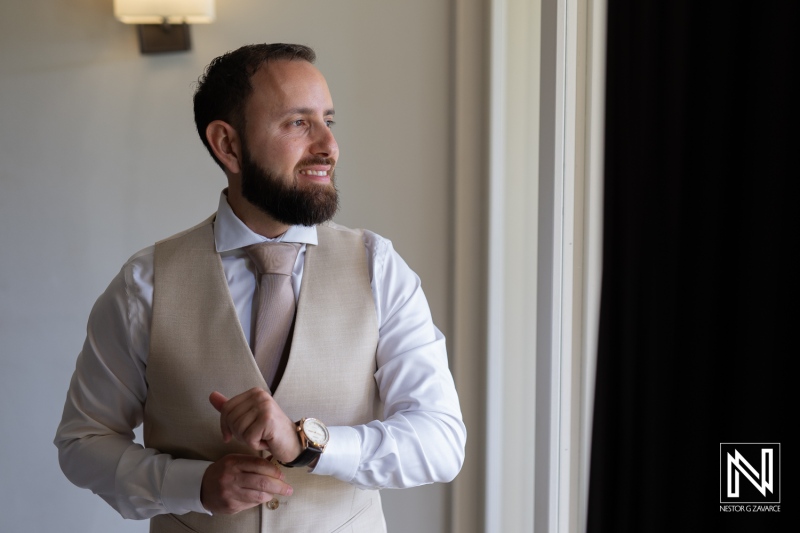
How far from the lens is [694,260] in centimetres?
136

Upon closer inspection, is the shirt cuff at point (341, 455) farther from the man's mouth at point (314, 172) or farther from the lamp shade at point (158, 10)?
the lamp shade at point (158, 10)

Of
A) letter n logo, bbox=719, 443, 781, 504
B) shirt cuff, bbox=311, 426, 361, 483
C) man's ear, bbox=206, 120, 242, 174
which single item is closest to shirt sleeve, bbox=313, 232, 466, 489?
shirt cuff, bbox=311, 426, 361, 483

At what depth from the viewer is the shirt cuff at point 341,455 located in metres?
1.27

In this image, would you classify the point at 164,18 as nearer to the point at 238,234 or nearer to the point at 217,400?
the point at 238,234

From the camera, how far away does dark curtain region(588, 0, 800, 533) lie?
1.20 metres

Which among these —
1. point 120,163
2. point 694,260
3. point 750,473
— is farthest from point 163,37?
point 750,473

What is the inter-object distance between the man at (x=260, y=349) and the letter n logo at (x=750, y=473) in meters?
0.46

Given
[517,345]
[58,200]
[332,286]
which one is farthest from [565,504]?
[58,200]

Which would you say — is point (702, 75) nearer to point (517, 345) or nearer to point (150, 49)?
point (517, 345)

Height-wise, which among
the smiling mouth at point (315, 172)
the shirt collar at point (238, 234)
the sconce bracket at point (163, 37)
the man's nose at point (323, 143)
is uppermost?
the sconce bracket at point (163, 37)

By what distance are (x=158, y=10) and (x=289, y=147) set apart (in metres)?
0.98

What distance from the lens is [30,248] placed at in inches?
92.5

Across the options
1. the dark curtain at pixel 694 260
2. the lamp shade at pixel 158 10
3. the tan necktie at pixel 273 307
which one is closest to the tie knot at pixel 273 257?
the tan necktie at pixel 273 307

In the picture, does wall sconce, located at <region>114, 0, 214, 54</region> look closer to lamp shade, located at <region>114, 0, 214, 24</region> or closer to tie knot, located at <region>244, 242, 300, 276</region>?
lamp shade, located at <region>114, 0, 214, 24</region>
